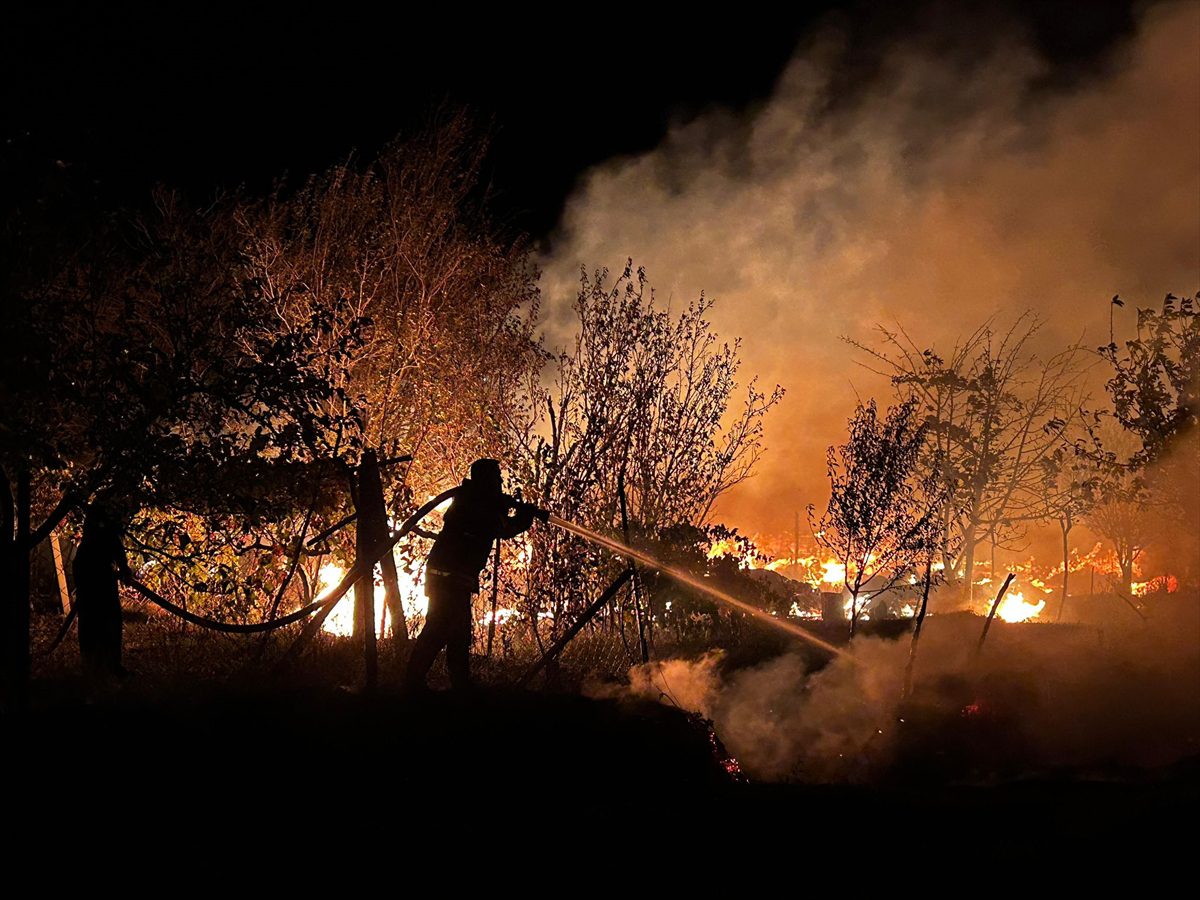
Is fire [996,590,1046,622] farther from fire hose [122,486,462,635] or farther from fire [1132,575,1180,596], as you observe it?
fire hose [122,486,462,635]

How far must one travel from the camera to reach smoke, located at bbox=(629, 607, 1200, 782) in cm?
1220

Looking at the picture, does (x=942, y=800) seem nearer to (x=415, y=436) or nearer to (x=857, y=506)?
(x=415, y=436)

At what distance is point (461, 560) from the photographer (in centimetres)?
828

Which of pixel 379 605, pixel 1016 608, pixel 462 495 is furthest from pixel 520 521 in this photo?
pixel 1016 608

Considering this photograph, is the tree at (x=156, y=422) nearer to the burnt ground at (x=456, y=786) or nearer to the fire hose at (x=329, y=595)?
the fire hose at (x=329, y=595)

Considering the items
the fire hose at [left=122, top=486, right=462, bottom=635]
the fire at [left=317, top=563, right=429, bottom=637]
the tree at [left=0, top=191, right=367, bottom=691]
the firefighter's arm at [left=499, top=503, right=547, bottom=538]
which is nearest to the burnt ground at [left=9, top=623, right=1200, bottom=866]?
the fire hose at [left=122, top=486, right=462, bottom=635]

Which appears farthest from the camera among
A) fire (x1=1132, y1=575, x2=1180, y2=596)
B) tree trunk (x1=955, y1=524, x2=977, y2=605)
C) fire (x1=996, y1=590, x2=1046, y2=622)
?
fire (x1=1132, y1=575, x2=1180, y2=596)

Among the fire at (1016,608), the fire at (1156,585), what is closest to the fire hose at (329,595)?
the fire at (1016,608)

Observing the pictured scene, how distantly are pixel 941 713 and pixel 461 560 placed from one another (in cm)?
835

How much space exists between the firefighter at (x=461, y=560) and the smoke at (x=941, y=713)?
7.63 ft

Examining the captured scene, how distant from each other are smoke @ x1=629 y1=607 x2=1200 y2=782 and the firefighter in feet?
7.63

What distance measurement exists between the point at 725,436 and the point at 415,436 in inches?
194

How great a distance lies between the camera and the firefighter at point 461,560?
8250mm

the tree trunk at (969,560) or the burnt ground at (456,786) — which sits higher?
the tree trunk at (969,560)
